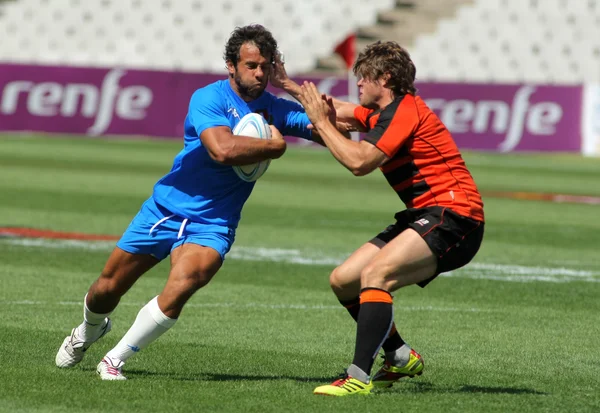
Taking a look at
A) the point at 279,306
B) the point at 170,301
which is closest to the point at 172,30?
the point at 279,306

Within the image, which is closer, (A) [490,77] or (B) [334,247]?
(B) [334,247]

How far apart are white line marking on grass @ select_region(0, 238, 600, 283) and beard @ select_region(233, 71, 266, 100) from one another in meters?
5.81

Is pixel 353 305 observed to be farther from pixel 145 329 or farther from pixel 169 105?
pixel 169 105

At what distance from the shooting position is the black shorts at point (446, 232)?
7062 millimetres

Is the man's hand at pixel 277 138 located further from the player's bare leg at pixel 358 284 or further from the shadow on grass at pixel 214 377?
the shadow on grass at pixel 214 377

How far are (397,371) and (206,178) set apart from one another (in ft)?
5.44

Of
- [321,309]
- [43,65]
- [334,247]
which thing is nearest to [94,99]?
[43,65]

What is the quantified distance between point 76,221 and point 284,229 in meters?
2.93

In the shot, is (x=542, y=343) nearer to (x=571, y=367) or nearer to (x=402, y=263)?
(x=571, y=367)

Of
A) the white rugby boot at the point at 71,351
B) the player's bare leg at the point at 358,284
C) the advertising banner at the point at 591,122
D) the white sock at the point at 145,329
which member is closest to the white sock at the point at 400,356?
the player's bare leg at the point at 358,284

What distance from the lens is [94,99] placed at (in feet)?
115

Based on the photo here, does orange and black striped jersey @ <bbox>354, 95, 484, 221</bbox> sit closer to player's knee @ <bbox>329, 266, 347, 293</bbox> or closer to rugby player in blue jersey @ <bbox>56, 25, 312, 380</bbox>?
player's knee @ <bbox>329, 266, 347, 293</bbox>

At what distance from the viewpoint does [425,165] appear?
7199 mm

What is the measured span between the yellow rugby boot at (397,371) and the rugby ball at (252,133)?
1.42 m
